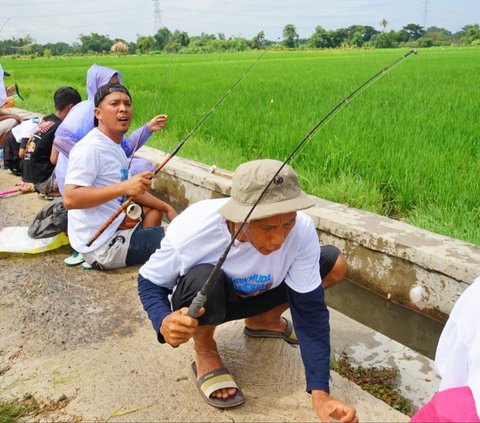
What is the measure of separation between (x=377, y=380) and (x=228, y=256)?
80 cm

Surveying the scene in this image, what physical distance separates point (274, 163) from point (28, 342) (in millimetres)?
1455

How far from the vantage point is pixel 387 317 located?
284 cm

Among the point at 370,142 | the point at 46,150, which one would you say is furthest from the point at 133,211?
the point at 370,142

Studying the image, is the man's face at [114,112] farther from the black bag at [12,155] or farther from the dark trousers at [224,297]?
the black bag at [12,155]

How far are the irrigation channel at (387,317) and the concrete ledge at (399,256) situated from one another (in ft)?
0.28

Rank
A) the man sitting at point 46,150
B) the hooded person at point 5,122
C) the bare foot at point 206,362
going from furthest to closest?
the hooded person at point 5,122 < the man sitting at point 46,150 < the bare foot at point 206,362

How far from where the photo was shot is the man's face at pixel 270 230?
157 centimetres

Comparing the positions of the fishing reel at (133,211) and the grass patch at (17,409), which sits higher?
the fishing reel at (133,211)

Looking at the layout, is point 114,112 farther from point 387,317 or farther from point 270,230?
point 387,317

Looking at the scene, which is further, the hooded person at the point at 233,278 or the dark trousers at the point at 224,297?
the dark trousers at the point at 224,297

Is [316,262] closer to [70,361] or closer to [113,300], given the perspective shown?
[70,361]

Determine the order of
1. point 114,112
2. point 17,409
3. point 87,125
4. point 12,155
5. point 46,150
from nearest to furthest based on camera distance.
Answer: point 17,409 < point 114,112 < point 87,125 < point 46,150 < point 12,155

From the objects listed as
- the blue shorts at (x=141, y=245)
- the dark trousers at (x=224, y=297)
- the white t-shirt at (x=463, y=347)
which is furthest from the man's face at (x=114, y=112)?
the white t-shirt at (x=463, y=347)

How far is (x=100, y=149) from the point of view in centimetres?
289
